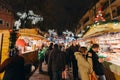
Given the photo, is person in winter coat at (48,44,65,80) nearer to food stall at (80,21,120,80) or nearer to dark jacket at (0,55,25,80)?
food stall at (80,21,120,80)

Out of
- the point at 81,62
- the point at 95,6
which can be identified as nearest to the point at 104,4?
the point at 95,6

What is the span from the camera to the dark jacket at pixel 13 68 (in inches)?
218

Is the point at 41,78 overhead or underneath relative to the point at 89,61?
underneath

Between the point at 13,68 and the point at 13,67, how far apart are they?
0.02 metres

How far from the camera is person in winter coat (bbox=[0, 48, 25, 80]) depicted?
5.54 meters

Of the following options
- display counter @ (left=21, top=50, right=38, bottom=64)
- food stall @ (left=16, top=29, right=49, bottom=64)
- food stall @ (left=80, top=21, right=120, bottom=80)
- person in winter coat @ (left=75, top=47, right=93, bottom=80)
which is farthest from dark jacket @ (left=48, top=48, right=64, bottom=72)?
display counter @ (left=21, top=50, right=38, bottom=64)

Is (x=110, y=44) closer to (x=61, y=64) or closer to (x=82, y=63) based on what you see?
(x=61, y=64)

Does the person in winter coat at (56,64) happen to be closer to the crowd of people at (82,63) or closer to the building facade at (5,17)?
the crowd of people at (82,63)

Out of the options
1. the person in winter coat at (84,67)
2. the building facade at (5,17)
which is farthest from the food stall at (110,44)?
the building facade at (5,17)

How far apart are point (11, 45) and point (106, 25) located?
583 centimetres

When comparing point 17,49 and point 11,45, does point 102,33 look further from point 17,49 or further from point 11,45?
point 17,49

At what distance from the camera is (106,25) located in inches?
538

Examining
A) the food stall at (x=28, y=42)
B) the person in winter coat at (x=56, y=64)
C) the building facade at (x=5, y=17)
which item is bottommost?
the person in winter coat at (x=56, y=64)

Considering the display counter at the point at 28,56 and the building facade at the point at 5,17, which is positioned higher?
the building facade at the point at 5,17
